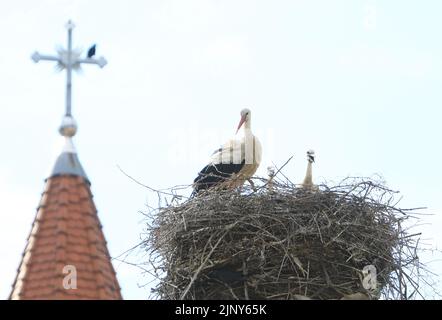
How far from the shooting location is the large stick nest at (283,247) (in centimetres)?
1902

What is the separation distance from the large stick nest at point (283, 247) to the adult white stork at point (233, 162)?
5.52 ft

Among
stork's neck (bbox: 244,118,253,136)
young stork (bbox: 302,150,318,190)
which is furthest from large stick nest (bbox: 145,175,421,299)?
stork's neck (bbox: 244,118,253,136)

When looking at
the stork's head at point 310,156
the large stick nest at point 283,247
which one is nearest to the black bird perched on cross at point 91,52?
the large stick nest at point 283,247

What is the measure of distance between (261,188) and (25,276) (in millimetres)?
6344

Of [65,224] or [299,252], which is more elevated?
[299,252]

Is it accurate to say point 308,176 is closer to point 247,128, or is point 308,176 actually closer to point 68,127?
point 247,128

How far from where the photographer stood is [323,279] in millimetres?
19156

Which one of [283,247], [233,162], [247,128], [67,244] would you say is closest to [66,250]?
[67,244]

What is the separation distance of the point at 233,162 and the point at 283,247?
3.07 meters

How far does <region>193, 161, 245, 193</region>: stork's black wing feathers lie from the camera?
21.1 metres

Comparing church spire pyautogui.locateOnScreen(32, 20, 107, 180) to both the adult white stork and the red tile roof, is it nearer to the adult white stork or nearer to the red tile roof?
the red tile roof

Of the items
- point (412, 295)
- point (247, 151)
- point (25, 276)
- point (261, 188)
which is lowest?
point (25, 276)
